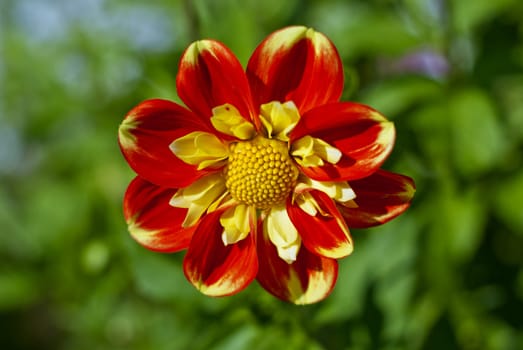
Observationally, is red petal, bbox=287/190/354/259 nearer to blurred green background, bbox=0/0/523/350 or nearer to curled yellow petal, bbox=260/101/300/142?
curled yellow petal, bbox=260/101/300/142

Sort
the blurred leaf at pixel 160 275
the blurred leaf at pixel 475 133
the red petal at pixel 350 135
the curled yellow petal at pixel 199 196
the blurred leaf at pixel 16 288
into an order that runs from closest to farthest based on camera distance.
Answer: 1. the red petal at pixel 350 135
2. the curled yellow petal at pixel 199 196
3. the blurred leaf at pixel 160 275
4. the blurred leaf at pixel 475 133
5. the blurred leaf at pixel 16 288

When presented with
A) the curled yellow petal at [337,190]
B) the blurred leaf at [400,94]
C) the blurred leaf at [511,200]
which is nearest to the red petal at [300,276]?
the curled yellow petal at [337,190]

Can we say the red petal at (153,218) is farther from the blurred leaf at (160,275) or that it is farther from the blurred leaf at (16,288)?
the blurred leaf at (16,288)

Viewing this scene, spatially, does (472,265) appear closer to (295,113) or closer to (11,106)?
(295,113)

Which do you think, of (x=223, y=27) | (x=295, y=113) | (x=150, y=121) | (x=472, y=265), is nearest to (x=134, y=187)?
(x=150, y=121)

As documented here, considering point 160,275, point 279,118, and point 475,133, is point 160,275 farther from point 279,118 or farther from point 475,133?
point 475,133

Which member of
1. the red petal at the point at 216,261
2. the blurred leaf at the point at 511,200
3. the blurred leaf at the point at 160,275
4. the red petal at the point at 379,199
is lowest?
the blurred leaf at the point at 511,200
